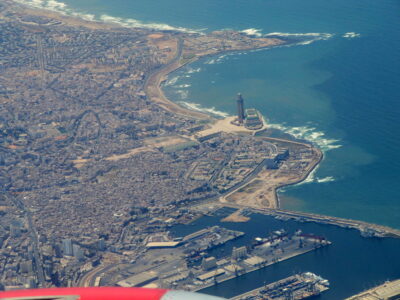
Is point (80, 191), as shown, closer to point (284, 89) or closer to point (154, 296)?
point (284, 89)

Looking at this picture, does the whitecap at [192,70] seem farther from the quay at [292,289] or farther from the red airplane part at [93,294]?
the red airplane part at [93,294]

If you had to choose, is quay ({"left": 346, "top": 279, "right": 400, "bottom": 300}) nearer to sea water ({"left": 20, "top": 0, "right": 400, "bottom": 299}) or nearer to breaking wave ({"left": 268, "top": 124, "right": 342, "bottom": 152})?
sea water ({"left": 20, "top": 0, "right": 400, "bottom": 299})

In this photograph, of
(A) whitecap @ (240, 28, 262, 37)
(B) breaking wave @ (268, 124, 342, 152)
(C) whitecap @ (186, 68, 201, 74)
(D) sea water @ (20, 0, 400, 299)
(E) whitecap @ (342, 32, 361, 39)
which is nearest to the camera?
(D) sea water @ (20, 0, 400, 299)

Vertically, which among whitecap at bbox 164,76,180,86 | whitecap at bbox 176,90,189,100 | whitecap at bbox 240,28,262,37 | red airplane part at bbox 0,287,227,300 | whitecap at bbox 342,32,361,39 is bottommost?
whitecap at bbox 176,90,189,100

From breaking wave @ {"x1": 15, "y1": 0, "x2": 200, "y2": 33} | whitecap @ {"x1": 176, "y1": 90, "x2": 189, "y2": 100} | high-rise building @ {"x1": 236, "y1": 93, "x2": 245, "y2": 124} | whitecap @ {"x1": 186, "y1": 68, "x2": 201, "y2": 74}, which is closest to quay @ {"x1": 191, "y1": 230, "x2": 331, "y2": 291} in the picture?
high-rise building @ {"x1": 236, "y1": 93, "x2": 245, "y2": 124}

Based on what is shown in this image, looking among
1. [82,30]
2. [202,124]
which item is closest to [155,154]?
[202,124]

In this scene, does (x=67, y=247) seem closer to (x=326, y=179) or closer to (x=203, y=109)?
(x=326, y=179)

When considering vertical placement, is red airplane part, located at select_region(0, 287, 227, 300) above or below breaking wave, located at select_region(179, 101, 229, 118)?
above
